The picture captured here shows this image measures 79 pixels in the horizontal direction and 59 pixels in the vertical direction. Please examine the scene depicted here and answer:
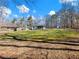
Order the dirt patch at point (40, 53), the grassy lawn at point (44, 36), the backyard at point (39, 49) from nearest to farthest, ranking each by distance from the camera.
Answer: the dirt patch at point (40, 53) → the backyard at point (39, 49) → the grassy lawn at point (44, 36)

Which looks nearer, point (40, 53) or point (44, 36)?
point (40, 53)

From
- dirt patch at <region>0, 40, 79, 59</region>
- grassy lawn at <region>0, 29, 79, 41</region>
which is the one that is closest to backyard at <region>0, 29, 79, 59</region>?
dirt patch at <region>0, 40, 79, 59</region>

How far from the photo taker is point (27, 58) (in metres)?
10.3

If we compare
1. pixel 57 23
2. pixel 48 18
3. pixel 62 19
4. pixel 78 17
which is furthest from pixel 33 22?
pixel 78 17

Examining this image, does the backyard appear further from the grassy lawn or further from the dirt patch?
the grassy lawn

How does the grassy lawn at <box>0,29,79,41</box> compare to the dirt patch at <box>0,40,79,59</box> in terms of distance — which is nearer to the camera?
the dirt patch at <box>0,40,79,59</box>

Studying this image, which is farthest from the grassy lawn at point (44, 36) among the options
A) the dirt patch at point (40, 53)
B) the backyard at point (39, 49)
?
the dirt patch at point (40, 53)

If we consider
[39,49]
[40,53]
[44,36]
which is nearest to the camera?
[40,53]

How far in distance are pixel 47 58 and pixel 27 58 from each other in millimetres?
974

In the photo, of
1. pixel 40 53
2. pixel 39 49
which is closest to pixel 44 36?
pixel 39 49

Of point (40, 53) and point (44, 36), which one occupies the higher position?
point (44, 36)

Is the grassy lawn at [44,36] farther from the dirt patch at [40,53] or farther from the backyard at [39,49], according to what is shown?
the dirt patch at [40,53]

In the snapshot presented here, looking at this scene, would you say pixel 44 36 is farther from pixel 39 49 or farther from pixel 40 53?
pixel 40 53

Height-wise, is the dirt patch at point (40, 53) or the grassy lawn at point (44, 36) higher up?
the grassy lawn at point (44, 36)
